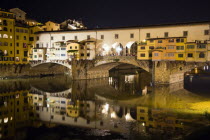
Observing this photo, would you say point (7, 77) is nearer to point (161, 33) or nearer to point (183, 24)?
point (161, 33)

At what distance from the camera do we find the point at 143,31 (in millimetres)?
43188

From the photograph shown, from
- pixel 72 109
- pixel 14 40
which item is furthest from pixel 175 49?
pixel 14 40

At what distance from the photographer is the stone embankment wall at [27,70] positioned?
4970cm

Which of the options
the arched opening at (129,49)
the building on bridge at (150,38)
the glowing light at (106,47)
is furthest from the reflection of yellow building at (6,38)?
the arched opening at (129,49)

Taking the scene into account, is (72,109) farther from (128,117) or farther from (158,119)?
(158,119)

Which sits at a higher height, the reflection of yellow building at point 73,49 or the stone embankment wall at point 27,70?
the reflection of yellow building at point 73,49

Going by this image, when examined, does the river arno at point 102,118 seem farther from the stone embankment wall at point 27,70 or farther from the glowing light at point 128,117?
the stone embankment wall at point 27,70

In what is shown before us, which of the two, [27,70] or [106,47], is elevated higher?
[106,47]

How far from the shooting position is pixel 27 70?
5534 centimetres

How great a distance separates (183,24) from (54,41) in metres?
33.5

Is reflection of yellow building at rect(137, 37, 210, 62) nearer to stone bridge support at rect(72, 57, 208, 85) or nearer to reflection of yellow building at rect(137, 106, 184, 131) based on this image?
stone bridge support at rect(72, 57, 208, 85)

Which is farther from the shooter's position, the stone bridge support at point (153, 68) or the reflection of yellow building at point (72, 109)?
the stone bridge support at point (153, 68)

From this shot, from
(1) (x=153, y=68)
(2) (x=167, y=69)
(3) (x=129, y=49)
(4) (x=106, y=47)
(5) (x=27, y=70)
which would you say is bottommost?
(5) (x=27, y=70)

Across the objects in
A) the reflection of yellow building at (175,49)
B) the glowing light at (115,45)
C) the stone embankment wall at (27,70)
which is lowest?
the stone embankment wall at (27,70)
